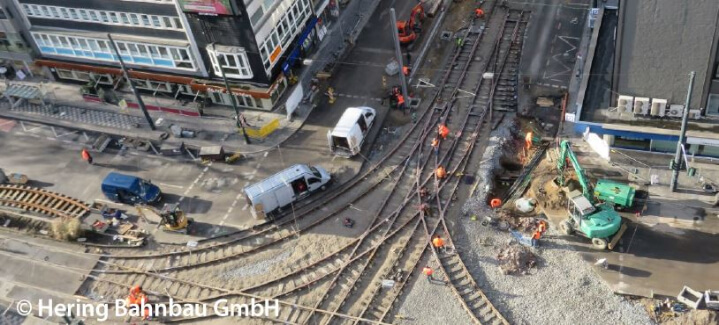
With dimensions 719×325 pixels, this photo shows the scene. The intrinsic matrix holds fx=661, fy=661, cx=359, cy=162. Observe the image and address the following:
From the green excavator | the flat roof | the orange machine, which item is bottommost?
the green excavator

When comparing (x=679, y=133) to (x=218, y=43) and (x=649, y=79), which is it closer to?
(x=649, y=79)

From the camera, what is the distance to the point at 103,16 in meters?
54.7

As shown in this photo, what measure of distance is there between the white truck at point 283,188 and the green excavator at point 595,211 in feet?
55.7

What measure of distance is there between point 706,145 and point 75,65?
51.7 m

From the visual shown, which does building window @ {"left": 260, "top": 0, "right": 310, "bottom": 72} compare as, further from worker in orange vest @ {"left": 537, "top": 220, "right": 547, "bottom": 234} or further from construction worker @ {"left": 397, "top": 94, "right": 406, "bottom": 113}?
worker in orange vest @ {"left": 537, "top": 220, "right": 547, "bottom": 234}

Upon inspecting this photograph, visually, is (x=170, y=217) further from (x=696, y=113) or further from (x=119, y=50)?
(x=696, y=113)

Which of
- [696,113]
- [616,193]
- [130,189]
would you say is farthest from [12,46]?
[696,113]

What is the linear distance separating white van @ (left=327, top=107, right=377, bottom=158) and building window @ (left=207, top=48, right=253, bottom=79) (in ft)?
28.7

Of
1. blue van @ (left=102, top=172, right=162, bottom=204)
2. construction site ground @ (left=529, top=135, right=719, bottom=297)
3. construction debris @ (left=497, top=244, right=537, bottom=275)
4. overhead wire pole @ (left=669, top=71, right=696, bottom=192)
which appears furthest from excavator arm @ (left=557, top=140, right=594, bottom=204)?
blue van @ (left=102, top=172, right=162, bottom=204)

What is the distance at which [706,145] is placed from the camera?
143 ft

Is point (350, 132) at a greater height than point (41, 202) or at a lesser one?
greater

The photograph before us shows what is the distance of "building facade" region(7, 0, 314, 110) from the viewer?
51.3 m

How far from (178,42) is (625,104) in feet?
113

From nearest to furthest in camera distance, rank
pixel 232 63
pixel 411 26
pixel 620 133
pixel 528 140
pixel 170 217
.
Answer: pixel 620 133, pixel 170 217, pixel 528 140, pixel 232 63, pixel 411 26
